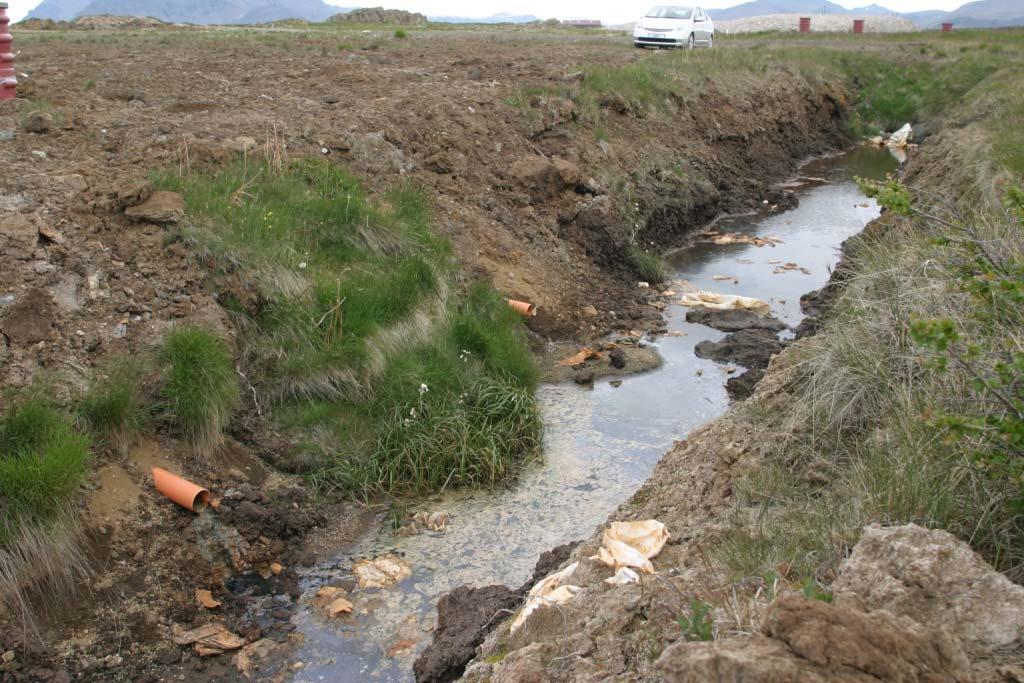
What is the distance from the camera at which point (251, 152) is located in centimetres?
858

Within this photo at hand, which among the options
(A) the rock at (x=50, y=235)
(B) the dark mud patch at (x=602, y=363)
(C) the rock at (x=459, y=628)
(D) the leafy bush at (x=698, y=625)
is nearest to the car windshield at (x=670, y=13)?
(B) the dark mud patch at (x=602, y=363)

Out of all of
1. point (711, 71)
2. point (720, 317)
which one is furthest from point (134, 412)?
point (711, 71)

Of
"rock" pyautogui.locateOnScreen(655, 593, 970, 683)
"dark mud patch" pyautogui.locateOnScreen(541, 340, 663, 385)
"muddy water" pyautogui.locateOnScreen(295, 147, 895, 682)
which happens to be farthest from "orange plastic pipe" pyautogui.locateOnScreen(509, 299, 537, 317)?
"rock" pyautogui.locateOnScreen(655, 593, 970, 683)

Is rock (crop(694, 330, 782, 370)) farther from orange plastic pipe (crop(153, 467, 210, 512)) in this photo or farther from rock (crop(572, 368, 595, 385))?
orange plastic pipe (crop(153, 467, 210, 512))

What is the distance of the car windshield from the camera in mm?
24812

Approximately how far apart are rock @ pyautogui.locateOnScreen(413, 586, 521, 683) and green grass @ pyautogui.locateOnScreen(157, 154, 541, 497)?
1.45 m

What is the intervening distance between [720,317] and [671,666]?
24.8ft

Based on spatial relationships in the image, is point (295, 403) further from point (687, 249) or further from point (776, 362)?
point (687, 249)

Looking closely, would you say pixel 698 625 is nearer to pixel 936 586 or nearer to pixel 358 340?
pixel 936 586

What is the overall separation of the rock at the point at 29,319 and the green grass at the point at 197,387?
0.70 metres

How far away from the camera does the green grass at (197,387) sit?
6074mm

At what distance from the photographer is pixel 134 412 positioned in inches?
230

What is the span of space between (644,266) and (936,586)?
27.1 feet

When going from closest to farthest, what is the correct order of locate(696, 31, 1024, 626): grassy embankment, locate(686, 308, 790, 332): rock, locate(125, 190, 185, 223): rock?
locate(696, 31, 1024, 626): grassy embankment, locate(125, 190, 185, 223): rock, locate(686, 308, 790, 332): rock
